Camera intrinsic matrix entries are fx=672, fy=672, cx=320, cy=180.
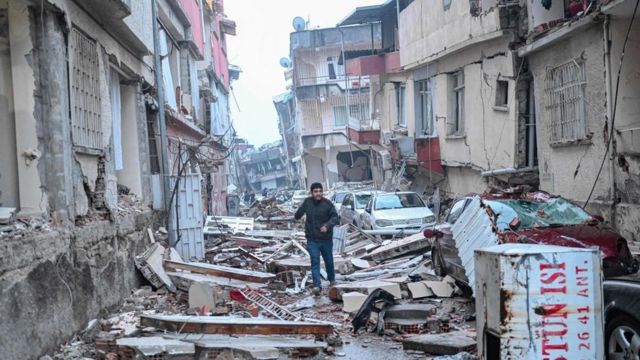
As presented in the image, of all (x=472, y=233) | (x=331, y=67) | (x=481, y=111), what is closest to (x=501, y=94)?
(x=481, y=111)

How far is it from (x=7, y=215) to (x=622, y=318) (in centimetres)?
577

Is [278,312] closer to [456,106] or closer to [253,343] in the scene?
[253,343]

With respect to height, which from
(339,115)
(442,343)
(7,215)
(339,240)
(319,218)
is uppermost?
(339,115)

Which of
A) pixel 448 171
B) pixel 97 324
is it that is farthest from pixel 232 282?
pixel 448 171

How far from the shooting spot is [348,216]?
76.3 feet

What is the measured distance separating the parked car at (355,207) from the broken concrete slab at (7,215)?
14.7 metres

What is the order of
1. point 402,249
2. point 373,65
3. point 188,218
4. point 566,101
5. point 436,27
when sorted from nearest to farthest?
point 566,101
point 188,218
point 402,249
point 436,27
point 373,65

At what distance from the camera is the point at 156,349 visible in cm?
673

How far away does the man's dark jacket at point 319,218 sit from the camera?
11562 millimetres

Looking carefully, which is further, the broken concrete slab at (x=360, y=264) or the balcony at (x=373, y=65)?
the balcony at (x=373, y=65)

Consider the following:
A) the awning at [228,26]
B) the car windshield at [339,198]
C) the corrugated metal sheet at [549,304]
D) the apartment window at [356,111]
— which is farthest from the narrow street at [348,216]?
the apartment window at [356,111]

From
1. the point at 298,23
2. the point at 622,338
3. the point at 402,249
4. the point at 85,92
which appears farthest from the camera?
the point at 298,23

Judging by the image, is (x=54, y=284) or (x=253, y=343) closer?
(x=54, y=284)

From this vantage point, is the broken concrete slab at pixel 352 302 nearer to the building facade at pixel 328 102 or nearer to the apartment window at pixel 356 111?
the building facade at pixel 328 102
